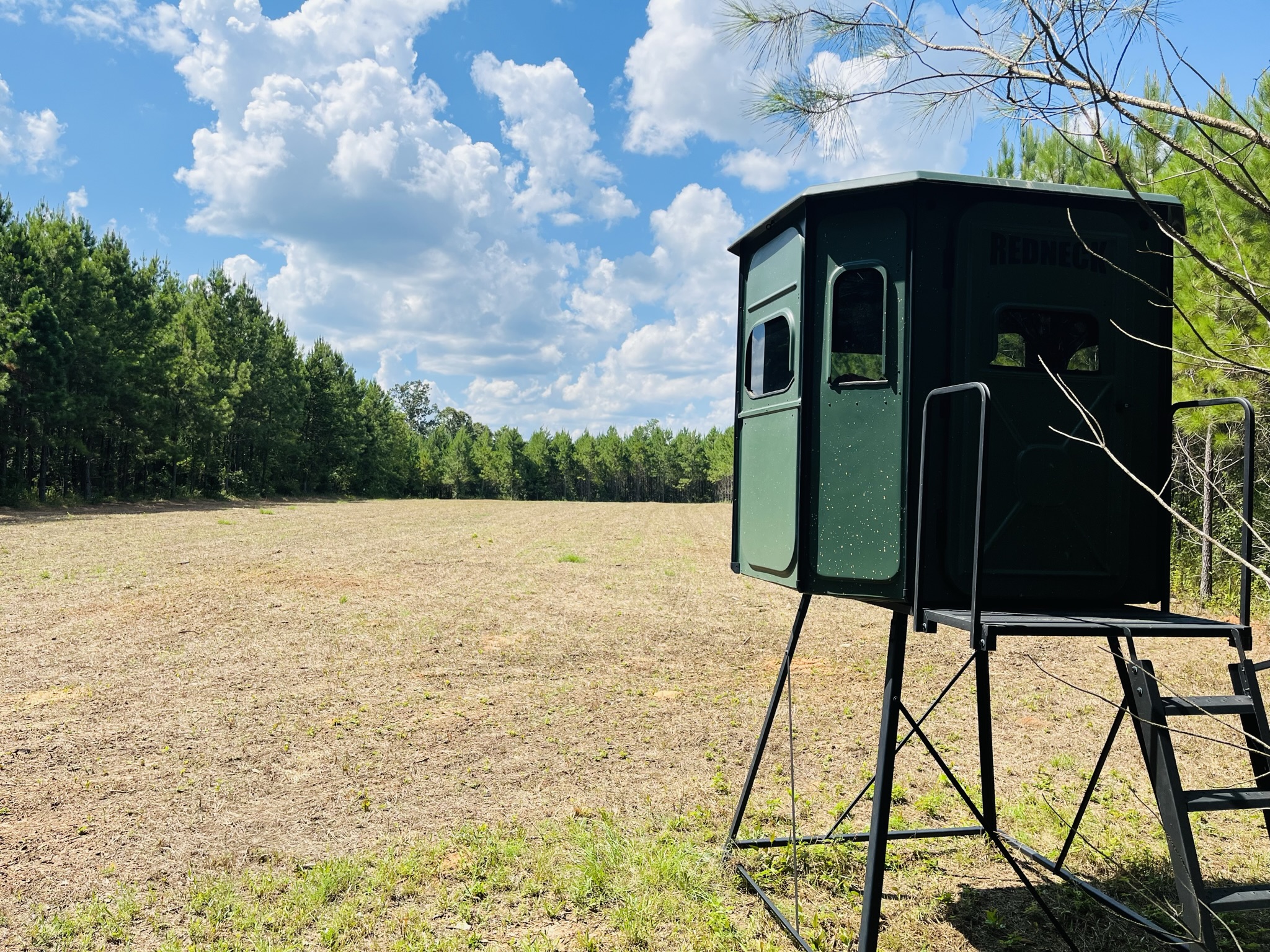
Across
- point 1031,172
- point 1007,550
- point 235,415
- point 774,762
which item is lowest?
point 774,762

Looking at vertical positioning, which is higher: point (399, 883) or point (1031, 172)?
point (1031, 172)

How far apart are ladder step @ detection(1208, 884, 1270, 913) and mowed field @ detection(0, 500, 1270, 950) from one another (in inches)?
9.4

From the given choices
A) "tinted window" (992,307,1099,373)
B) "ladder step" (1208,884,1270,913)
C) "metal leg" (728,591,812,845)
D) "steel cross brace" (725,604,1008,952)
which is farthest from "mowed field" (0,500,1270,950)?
"tinted window" (992,307,1099,373)

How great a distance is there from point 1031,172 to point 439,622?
1281 cm

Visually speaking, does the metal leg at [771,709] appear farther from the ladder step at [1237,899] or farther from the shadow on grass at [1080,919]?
the ladder step at [1237,899]

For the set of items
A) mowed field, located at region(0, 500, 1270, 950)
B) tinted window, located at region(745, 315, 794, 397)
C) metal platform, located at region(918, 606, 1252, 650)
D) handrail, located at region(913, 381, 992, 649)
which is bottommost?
mowed field, located at region(0, 500, 1270, 950)

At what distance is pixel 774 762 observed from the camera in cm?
622

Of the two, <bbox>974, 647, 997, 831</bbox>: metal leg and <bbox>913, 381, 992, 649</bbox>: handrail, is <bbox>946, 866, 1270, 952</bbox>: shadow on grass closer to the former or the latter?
<bbox>974, 647, 997, 831</bbox>: metal leg

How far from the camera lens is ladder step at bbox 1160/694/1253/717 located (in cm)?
250

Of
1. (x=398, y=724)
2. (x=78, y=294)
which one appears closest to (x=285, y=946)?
(x=398, y=724)

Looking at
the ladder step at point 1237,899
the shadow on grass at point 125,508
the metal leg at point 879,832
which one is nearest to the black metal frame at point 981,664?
the metal leg at point 879,832

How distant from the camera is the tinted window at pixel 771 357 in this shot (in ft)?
13.2

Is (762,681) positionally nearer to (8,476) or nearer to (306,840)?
(306,840)

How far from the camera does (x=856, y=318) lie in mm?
3486
